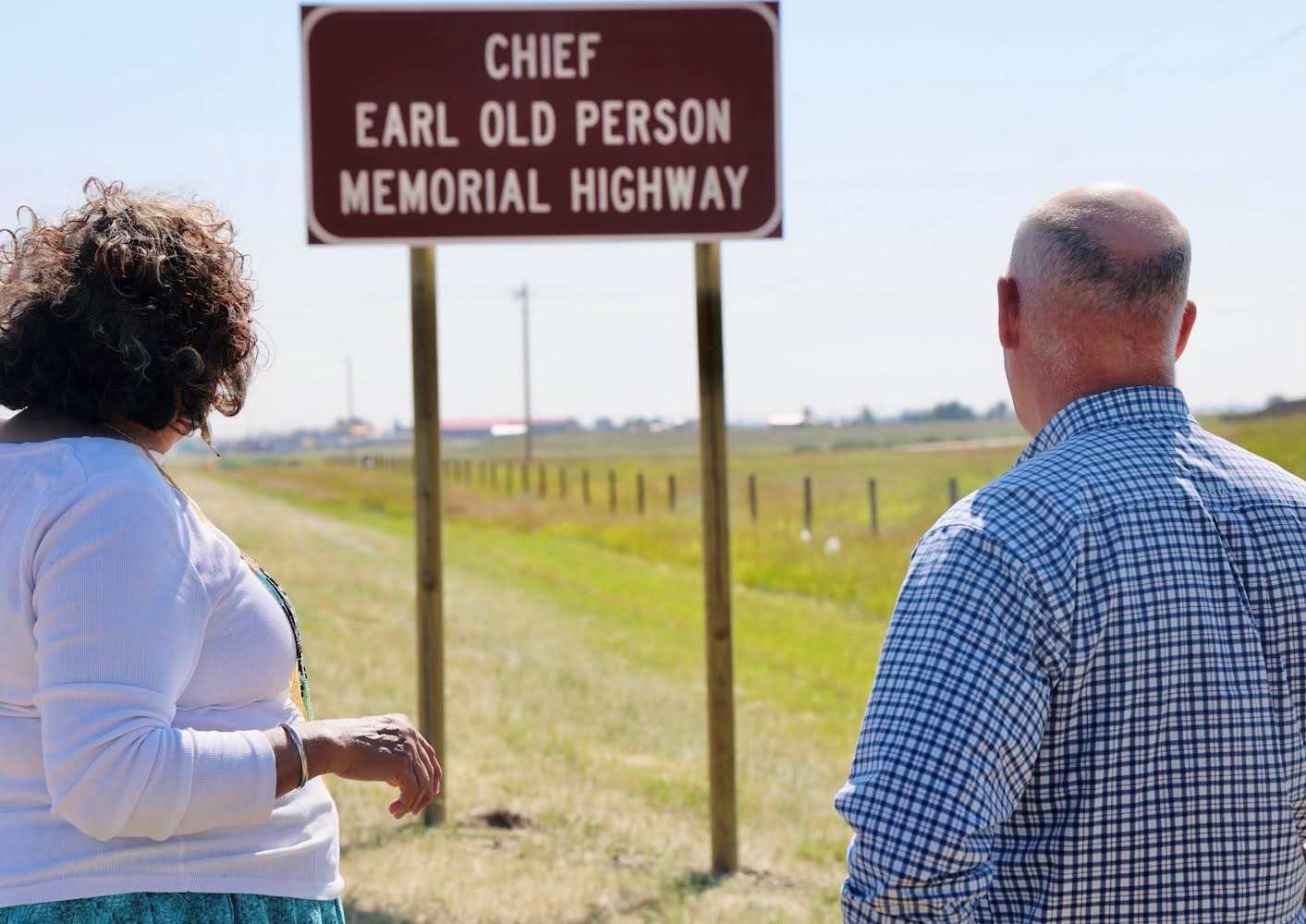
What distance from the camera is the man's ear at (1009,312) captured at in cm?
179

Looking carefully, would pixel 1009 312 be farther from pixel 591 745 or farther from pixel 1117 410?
pixel 591 745

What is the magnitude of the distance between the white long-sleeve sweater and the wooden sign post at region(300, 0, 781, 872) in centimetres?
322

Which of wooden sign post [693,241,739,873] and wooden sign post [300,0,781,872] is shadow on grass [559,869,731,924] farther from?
wooden sign post [300,0,781,872]

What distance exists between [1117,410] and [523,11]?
3.73 meters

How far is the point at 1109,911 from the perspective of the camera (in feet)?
5.18

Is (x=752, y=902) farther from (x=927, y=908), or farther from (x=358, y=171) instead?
(x=927, y=908)

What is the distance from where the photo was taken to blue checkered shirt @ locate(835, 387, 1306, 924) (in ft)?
4.92

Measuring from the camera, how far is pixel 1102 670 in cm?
156

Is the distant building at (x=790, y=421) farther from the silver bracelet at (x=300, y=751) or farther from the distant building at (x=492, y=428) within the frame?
the silver bracelet at (x=300, y=751)

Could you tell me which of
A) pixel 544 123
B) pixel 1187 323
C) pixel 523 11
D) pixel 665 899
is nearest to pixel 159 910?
pixel 1187 323

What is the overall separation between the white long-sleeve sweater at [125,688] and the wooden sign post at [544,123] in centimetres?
322

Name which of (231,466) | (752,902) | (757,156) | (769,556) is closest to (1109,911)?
(752,902)

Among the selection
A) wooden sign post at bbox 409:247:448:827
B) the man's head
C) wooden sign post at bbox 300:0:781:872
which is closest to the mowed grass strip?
wooden sign post at bbox 409:247:448:827


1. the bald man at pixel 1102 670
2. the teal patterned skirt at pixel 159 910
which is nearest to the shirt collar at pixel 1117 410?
the bald man at pixel 1102 670
